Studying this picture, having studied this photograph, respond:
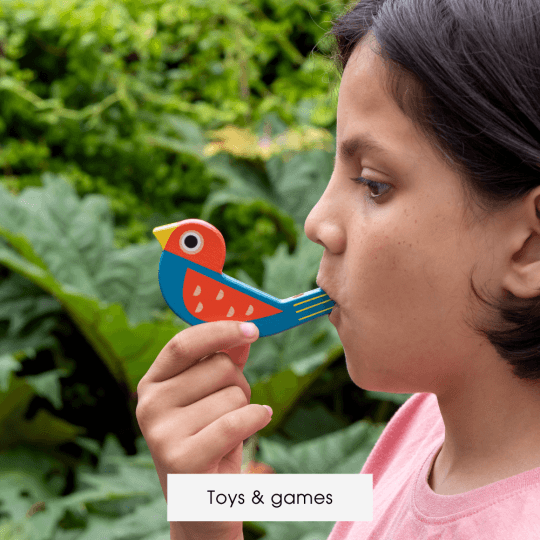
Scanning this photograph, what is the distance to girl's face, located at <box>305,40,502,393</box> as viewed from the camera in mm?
523

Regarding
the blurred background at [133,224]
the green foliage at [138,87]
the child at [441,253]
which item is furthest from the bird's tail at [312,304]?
the green foliage at [138,87]

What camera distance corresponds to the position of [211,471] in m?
0.63

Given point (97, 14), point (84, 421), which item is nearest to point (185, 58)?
point (97, 14)

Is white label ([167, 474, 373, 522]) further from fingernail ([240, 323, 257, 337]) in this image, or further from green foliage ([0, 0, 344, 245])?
green foliage ([0, 0, 344, 245])

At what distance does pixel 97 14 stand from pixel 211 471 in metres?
2.55

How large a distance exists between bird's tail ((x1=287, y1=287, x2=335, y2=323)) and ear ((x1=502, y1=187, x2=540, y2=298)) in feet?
0.60

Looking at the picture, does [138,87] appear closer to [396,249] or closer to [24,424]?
[24,424]

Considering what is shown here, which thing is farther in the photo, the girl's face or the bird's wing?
the bird's wing

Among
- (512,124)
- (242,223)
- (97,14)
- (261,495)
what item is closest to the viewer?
(512,124)

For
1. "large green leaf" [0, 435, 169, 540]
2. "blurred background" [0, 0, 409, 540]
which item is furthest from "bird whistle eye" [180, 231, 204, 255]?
"large green leaf" [0, 435, 169, 540]

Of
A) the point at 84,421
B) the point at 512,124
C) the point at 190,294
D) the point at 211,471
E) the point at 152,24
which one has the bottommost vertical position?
the point at 84,421

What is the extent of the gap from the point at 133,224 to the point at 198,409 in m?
2.27

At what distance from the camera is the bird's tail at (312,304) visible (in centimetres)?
64

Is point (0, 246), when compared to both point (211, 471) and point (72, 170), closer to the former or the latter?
point (72, 170)
